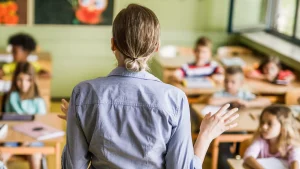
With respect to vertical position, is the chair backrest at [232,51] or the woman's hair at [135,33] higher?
the woman's hair at [135,33]

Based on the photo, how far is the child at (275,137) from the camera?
309 cm

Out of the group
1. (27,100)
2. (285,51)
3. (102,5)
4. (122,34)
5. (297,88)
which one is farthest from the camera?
(102,5)

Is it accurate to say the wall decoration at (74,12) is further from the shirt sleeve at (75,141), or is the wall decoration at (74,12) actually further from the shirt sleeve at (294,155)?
the shirt sleeve at (75,141)

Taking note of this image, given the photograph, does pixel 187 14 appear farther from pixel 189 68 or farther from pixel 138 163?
pixel 138 163

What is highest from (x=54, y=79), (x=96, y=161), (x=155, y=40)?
(x=155, y=40)

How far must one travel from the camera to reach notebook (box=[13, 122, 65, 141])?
11.1ft

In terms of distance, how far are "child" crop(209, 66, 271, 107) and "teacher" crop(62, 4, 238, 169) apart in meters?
2.86

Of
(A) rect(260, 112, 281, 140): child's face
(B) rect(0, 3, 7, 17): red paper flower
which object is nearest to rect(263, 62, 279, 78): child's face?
(A) rect(260, 112, 281, 140): child's face

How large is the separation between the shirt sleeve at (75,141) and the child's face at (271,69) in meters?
4.04

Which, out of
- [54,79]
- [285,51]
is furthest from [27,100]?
[285,51]

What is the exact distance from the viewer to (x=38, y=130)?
137 inches

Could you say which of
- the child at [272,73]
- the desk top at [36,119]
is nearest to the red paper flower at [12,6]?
the desk top at [36,119]

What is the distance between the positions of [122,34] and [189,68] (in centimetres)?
393

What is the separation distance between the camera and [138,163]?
5.06ft
